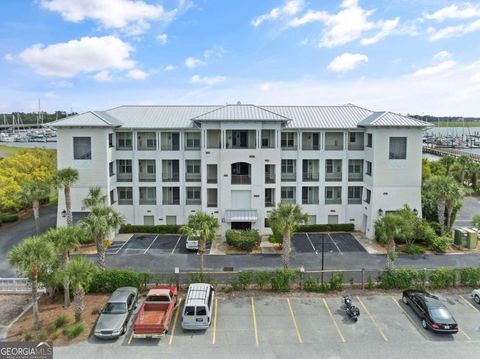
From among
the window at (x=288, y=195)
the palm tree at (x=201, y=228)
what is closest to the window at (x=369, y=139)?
the window at (x=288, y=195)

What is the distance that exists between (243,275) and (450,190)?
23683 millimetres

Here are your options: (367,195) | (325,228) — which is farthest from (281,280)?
(367,195)

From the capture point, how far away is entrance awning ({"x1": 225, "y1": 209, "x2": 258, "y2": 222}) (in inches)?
1697

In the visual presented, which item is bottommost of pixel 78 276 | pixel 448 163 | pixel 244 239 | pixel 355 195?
pixel 244 239

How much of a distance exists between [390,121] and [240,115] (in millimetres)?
15380

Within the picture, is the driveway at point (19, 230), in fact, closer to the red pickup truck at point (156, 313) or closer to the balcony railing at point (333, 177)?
the red pickup truck at point (156, 313)

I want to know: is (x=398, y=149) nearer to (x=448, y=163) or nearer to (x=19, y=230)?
(x=448, y=163)

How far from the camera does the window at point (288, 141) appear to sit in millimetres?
46406

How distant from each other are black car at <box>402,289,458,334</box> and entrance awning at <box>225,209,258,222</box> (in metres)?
19.2

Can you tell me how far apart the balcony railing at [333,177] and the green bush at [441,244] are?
12132 millimetres

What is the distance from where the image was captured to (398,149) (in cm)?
4294

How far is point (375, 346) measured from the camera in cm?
2242

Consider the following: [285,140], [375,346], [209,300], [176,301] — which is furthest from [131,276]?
[285,140]

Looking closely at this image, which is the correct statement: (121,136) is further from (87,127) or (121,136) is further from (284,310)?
(284,310)
